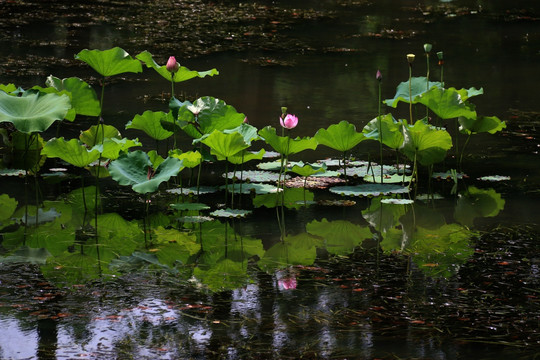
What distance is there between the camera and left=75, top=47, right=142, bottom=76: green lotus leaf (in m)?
4.00

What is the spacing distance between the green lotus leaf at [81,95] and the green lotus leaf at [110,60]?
0.14m

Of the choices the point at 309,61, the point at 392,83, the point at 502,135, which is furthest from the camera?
the point at 309,61

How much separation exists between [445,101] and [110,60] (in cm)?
170

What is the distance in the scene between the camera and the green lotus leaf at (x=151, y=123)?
162 inches

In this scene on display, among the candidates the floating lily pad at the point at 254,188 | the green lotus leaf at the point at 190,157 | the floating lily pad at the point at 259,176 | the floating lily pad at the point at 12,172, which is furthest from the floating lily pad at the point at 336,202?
the floating lily pad at the point at 12,172

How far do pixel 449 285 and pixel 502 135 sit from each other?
2.66 metres

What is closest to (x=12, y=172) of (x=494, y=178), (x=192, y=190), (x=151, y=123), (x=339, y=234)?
(x=151, y=123)

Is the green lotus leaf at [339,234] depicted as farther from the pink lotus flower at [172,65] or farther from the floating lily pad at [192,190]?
the pink lotus flower at [172,65]

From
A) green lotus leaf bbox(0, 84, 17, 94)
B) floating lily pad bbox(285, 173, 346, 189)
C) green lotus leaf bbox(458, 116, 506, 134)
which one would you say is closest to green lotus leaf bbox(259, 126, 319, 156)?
floating lily pad bbox(285, 173, 346, 189)

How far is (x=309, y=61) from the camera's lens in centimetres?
759

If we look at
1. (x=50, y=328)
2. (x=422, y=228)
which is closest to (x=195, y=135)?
(x=422, y=228)

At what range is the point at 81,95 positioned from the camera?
4.21 meters

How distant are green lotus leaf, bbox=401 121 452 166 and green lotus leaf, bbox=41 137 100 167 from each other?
1.50m

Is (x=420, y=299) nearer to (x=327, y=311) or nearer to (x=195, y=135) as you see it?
(x=327, y=311)
